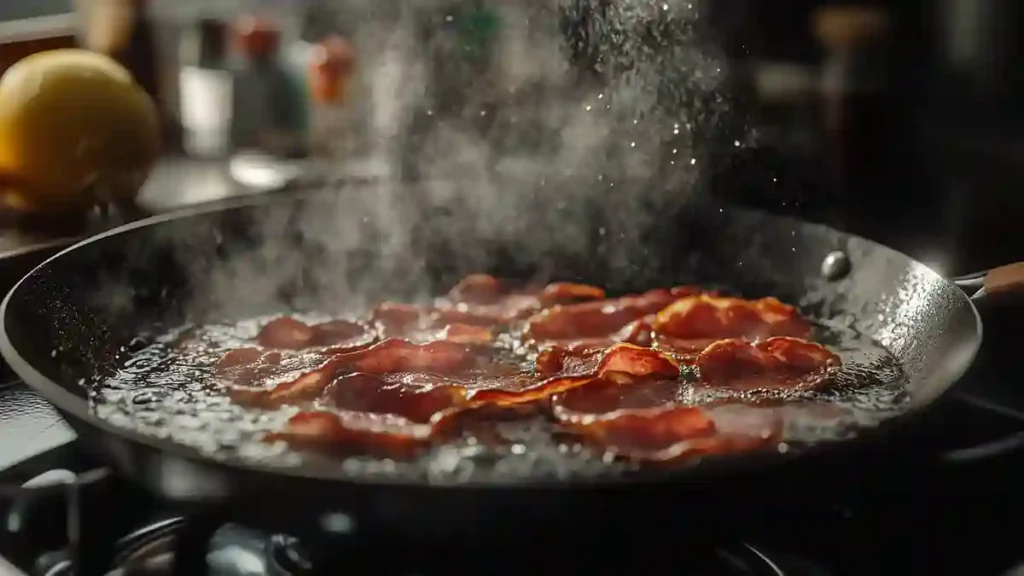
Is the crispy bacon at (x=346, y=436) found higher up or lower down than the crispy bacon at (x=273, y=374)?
higher up

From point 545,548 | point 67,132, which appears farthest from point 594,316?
point 67,132

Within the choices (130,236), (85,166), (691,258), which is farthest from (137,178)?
(691,258)

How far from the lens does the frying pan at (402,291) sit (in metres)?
0.56

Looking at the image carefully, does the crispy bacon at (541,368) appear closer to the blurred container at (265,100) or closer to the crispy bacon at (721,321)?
the crispy bacon at (721,321)

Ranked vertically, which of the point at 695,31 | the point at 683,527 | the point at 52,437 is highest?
the point at 695,31

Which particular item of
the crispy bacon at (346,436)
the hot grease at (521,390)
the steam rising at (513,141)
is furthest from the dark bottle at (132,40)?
the crispy bacon at (346,436)

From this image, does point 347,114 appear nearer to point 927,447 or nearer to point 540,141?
point 540,141

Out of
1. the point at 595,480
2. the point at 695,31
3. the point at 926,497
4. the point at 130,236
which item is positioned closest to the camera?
the point at 595,480

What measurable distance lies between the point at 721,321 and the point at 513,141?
48 cm

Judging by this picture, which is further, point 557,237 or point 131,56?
point 131,56

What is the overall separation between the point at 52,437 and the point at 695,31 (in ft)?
2.97

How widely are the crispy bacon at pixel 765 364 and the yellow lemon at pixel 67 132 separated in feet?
2.45

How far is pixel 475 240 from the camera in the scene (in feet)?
4.05

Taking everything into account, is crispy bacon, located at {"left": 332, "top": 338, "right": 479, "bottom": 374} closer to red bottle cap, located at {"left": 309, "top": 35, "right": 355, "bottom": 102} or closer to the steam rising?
the steam rising
